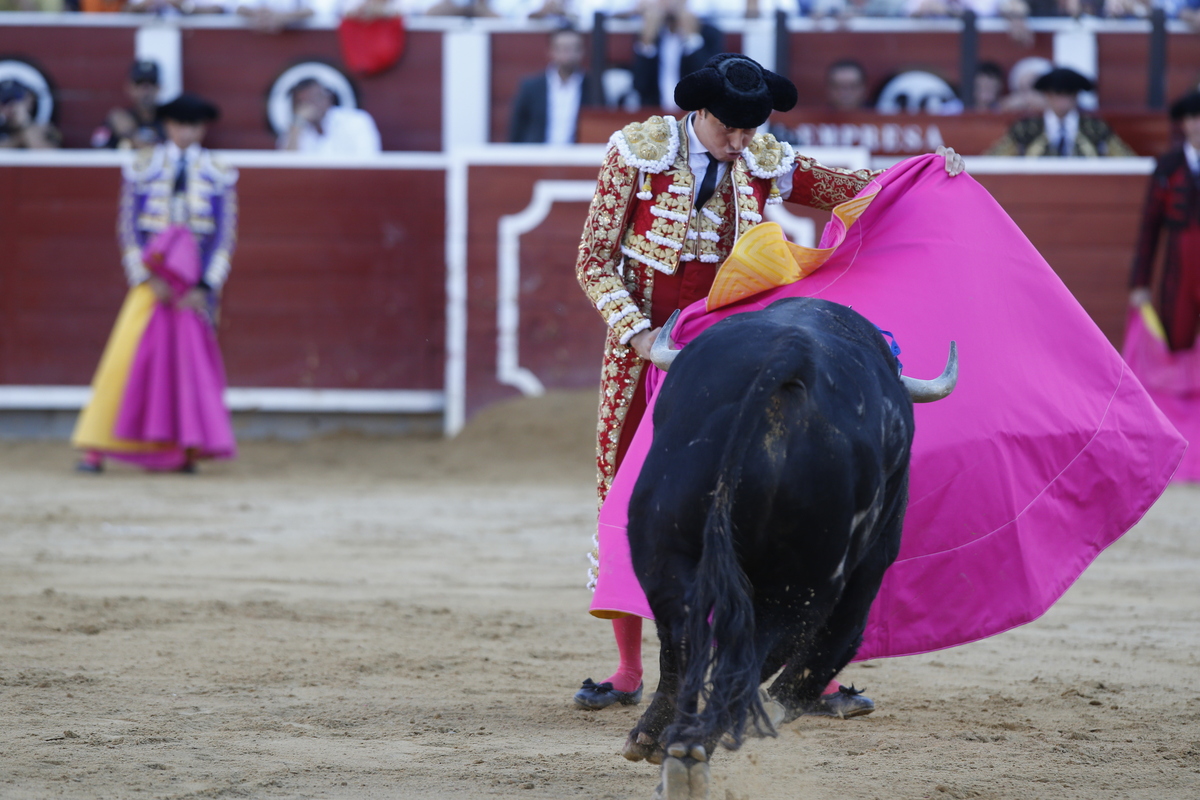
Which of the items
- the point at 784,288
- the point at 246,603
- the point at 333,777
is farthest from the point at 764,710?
the point at 246,603

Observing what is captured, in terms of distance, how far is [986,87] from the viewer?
307 inches

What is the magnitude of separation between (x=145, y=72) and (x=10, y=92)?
91cm

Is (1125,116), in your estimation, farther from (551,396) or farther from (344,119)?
(344,119)

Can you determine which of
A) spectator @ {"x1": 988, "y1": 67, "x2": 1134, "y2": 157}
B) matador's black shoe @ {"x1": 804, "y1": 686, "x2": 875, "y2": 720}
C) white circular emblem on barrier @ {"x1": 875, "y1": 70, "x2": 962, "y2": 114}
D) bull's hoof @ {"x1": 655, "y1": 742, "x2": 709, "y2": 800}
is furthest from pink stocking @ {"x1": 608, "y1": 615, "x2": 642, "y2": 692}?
white circular emblem on barrier @ {"x1": 875, "y1": 70, "x2": 962, "y2": 114}

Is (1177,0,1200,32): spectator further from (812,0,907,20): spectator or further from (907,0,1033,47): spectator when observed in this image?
(812,0,907,20): spectator

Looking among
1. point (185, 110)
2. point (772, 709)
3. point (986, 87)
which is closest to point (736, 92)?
point (772, 709)

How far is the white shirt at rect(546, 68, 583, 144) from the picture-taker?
25.8 feet

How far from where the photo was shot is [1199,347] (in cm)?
673

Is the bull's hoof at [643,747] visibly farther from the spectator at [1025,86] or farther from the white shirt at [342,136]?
the white shirt at [342,136]

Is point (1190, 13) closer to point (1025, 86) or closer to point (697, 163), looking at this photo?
point (1025, 86)

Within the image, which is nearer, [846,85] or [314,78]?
[846,85]

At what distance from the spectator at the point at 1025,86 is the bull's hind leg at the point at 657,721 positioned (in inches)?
242

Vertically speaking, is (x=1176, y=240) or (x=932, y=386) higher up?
(x=1176, y=240)

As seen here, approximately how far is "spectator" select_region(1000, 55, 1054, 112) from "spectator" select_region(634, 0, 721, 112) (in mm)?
1664
